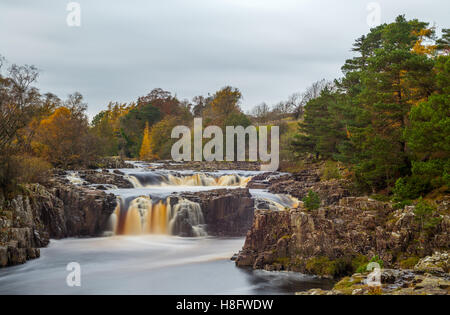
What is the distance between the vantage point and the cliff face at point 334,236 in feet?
50.1

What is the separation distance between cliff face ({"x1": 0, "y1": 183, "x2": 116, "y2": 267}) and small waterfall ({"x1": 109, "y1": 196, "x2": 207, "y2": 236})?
0.80 meters

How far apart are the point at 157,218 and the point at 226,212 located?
4234mm

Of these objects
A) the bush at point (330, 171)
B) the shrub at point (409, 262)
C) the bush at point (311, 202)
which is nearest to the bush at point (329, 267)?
the shrub at point (409, 262)

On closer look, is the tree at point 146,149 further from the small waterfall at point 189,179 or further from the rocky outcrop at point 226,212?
the rocky outcrop at point 226,212

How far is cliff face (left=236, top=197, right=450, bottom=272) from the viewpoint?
50.1ft

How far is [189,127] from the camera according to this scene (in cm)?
6912

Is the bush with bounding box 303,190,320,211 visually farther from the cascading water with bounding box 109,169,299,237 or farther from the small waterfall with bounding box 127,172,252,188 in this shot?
the small waterfall with bounding box 127,172,252,188

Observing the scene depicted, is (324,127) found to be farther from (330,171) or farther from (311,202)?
(311,202)

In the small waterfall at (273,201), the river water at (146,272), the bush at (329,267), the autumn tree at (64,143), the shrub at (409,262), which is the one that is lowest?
the river water at (146,272)

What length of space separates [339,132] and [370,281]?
73.0 ft
